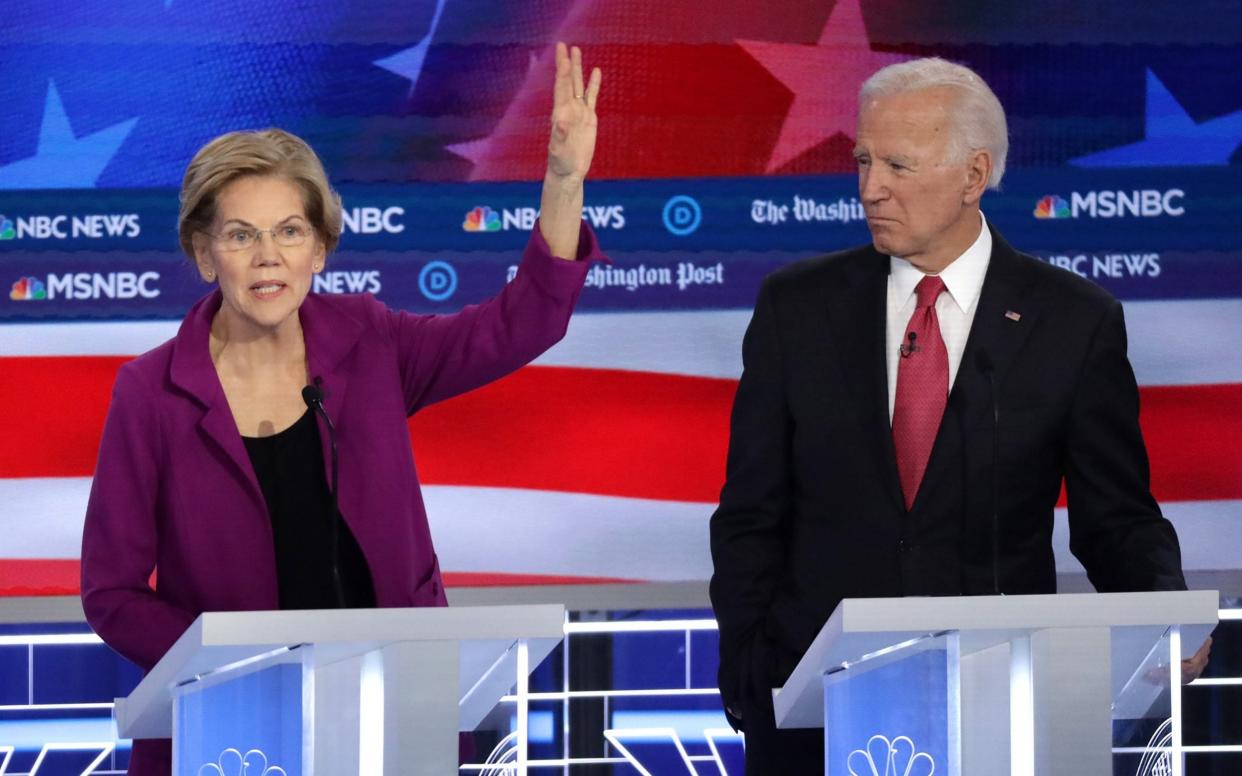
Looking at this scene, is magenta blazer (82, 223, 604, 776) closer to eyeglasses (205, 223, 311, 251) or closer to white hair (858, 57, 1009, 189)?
eyeglasses (205, 223, 311, 251)

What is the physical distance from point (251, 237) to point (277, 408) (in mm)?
245

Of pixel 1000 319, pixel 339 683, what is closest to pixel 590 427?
pixel 1000 319

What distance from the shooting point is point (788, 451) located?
284 centimetres

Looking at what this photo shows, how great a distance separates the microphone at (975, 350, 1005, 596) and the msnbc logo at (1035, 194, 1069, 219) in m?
1.53

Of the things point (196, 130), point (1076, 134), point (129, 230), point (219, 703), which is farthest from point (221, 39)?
point (219, 703)

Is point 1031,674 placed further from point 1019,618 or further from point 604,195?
point 604,195

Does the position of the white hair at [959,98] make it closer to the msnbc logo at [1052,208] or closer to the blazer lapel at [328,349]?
the blazer lapel at [328,349]

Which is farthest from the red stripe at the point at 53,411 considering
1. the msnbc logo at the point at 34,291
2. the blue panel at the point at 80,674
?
the blue panel at the point at 80,674

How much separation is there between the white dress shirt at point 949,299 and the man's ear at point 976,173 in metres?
0.07

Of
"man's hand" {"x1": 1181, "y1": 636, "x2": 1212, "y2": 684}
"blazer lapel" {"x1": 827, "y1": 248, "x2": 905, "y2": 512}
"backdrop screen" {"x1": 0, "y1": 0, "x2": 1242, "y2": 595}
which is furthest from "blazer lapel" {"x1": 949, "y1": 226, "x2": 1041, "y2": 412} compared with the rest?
"backdrop screen" {"x1": 0, "y1": 0, "x2": 1242, "y2": 595}

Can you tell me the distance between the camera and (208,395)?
8.65ft

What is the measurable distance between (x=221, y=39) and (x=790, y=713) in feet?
8.15

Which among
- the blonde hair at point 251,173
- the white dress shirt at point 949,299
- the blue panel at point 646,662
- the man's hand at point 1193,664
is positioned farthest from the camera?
the blue panel at point 646,662

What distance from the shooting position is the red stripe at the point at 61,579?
4.08m
